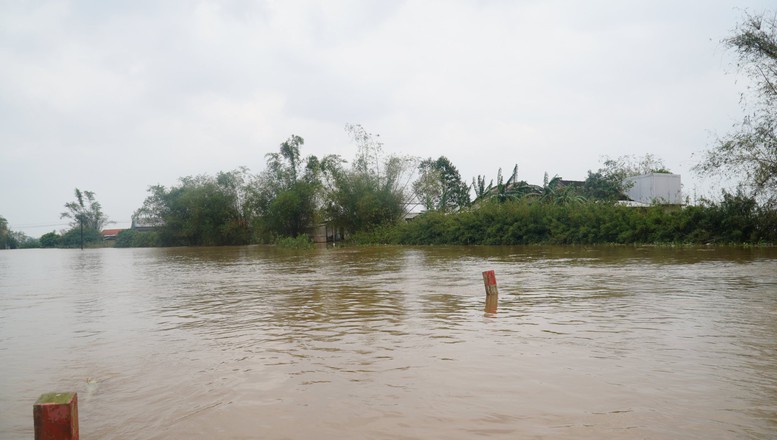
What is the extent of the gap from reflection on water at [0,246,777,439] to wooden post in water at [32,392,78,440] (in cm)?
88

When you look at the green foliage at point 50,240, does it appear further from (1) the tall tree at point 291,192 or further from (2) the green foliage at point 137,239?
(1) the tall tree at point 291,192

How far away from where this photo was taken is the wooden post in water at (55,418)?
2.36m

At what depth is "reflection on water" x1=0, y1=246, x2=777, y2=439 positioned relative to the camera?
330cm

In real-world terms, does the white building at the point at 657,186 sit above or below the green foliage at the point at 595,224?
above

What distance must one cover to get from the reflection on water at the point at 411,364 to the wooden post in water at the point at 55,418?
880 millimetres

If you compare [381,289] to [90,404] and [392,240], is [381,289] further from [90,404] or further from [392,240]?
[392,240]

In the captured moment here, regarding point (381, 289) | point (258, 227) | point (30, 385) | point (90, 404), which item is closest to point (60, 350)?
point (30, 385)

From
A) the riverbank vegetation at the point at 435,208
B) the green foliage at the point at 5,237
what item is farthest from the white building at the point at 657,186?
the green foliage at the point at 5,237

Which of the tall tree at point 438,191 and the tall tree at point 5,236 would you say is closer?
the tall tree at point 438,191

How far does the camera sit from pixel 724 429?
3045mm

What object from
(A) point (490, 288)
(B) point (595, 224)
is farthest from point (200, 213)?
(A) point (490, 288)

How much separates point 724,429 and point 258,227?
174 feet

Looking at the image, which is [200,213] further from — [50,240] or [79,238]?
[50,240]

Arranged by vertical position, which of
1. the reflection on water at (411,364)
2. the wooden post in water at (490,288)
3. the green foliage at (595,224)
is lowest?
the reflection on water at (411,364)
